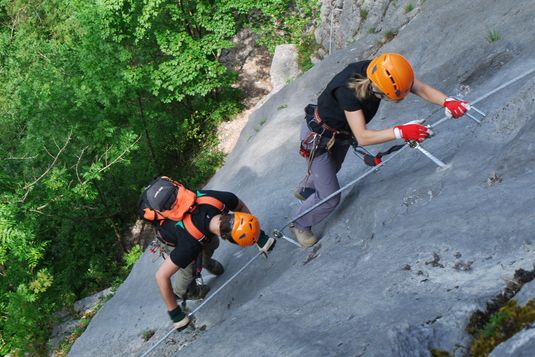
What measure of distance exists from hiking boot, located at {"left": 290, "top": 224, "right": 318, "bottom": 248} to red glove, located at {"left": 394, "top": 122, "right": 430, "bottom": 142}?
205 centimetres

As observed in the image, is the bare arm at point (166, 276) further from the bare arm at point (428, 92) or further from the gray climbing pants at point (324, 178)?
the bare arm at point (428, 92)

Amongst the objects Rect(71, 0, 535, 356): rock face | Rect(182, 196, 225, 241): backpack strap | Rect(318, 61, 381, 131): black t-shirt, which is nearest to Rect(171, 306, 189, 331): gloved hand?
Rect(71, 0, 535, 356): rock face

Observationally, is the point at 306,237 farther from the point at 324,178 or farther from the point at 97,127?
the point at 97,127

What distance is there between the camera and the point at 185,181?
61.3 ft

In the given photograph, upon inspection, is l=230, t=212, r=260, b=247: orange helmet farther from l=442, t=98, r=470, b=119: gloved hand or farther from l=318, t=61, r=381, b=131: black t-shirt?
l=442, t=98, r=470, b=119: gloved hand

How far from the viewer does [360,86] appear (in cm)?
490

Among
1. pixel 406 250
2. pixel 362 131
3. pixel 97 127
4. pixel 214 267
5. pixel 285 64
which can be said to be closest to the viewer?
pixel 406 250

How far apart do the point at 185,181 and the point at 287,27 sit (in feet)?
25.5

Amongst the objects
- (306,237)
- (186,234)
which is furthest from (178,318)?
(306,237)

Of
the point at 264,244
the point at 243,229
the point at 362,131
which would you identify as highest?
the point at 362,131

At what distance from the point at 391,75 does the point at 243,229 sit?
2.32 meters

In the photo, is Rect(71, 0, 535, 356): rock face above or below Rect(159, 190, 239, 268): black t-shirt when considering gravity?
below

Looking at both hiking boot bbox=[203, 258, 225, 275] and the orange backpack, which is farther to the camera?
hiking boot bbox=[203, 258, 225, 275]

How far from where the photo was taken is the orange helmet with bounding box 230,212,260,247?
5.48m
